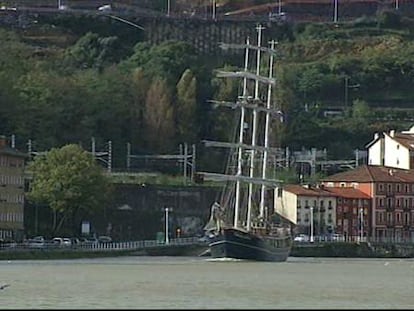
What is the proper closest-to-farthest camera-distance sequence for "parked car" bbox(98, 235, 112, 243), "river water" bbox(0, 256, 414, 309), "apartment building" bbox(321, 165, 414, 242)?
1. "river water" bbox(0, 256, 414, 309)
2. "parked car" bbox(98, 235, 112, 243)
3. "apartment building" bbox(321, 165, 414, 242)

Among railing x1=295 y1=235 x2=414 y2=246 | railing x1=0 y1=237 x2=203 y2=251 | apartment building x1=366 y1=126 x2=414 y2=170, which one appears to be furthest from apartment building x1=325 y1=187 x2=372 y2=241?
railing x1=0 y1=237 x2=203 y2=251

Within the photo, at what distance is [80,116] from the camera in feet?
387

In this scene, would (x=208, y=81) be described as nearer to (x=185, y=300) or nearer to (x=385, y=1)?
(x=385, y=1)

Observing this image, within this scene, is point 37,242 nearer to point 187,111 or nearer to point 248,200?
point 248,200

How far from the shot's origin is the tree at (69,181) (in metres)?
96.9

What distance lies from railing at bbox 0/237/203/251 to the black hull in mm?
→ 7327

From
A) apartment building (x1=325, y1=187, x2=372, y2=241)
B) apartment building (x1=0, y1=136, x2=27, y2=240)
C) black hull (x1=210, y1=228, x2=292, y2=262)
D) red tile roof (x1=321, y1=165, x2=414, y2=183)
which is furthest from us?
red tile roof (x1=321, y1=165, x2=414, y2=183)

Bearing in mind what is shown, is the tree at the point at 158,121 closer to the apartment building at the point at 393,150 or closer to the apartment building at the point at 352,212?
the apartment building at the point at 352,212

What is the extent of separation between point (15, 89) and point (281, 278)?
52.4 metres

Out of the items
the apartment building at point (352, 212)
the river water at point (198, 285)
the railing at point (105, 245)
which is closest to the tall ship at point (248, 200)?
the railing at point (105, 245)

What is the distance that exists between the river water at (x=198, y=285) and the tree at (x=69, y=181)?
1074 centimetres

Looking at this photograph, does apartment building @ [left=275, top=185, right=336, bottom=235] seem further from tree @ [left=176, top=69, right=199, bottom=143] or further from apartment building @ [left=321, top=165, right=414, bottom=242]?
tree @ [left=176, top=69, right=199, bottom=143]

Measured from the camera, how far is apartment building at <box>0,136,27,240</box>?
Answer: 330 feet

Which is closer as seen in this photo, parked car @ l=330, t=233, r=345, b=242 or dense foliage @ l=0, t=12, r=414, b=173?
parked car @ l=330, t=233, r=345, b=242
